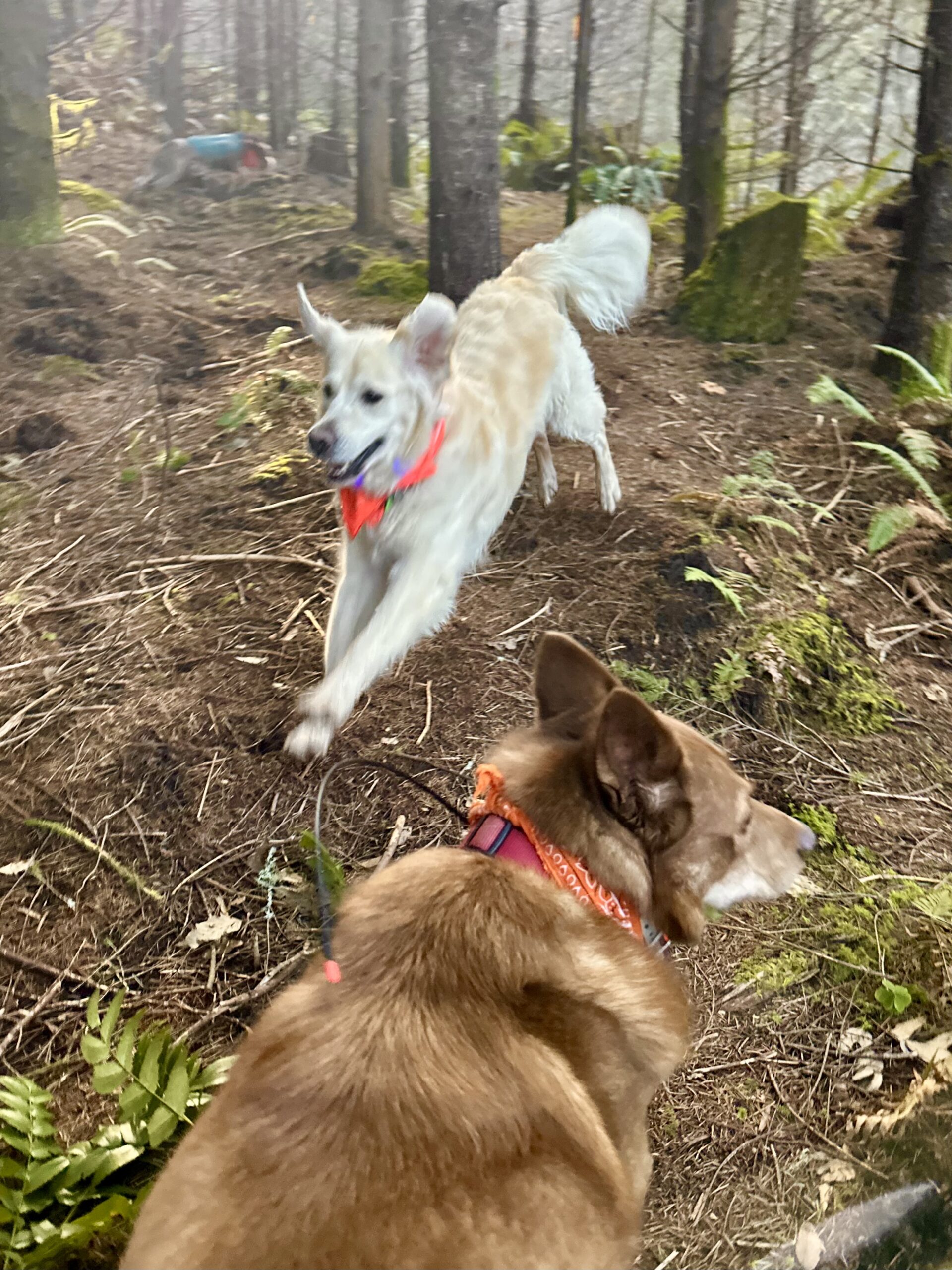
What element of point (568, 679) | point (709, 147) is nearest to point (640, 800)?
point (568, 679)

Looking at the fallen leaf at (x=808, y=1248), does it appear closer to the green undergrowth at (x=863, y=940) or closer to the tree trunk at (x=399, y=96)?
the green undergrowth at (x=863, y=940)

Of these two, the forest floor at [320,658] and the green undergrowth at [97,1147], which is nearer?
the green undergrowth at [97,1147]

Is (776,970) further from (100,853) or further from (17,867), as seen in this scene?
(17,867)

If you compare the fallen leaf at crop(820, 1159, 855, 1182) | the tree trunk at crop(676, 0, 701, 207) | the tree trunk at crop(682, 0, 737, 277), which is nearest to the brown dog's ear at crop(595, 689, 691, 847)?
the fallen leaf at crop(820, 1159, 855, 1182)

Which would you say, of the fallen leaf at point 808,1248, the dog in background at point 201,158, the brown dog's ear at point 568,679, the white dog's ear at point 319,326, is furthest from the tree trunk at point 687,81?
the fallen leaf at point 808,1248

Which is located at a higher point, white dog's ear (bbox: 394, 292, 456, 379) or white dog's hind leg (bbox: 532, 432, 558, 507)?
white dog's ear (bbox: 394, 292, 456, 379)

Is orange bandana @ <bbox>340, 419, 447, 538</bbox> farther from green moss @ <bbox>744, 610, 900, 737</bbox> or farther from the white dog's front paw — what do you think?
green moss @ <bbox>744, 610, 900, 737</bbox>

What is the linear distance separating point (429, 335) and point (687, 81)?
12.9 feet

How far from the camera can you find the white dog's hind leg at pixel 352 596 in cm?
315

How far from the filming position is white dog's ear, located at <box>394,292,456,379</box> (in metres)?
2.88

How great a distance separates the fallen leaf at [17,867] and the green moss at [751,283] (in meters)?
4.98

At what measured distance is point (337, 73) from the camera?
4.27 m

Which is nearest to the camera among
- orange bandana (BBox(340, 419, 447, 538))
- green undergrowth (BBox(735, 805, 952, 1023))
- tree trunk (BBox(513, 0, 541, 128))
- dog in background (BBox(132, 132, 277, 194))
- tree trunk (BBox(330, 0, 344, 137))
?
green undergrowth (BBox(735, 805, 952, 1023))

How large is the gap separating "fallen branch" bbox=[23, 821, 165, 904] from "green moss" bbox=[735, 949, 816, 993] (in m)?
1.89
